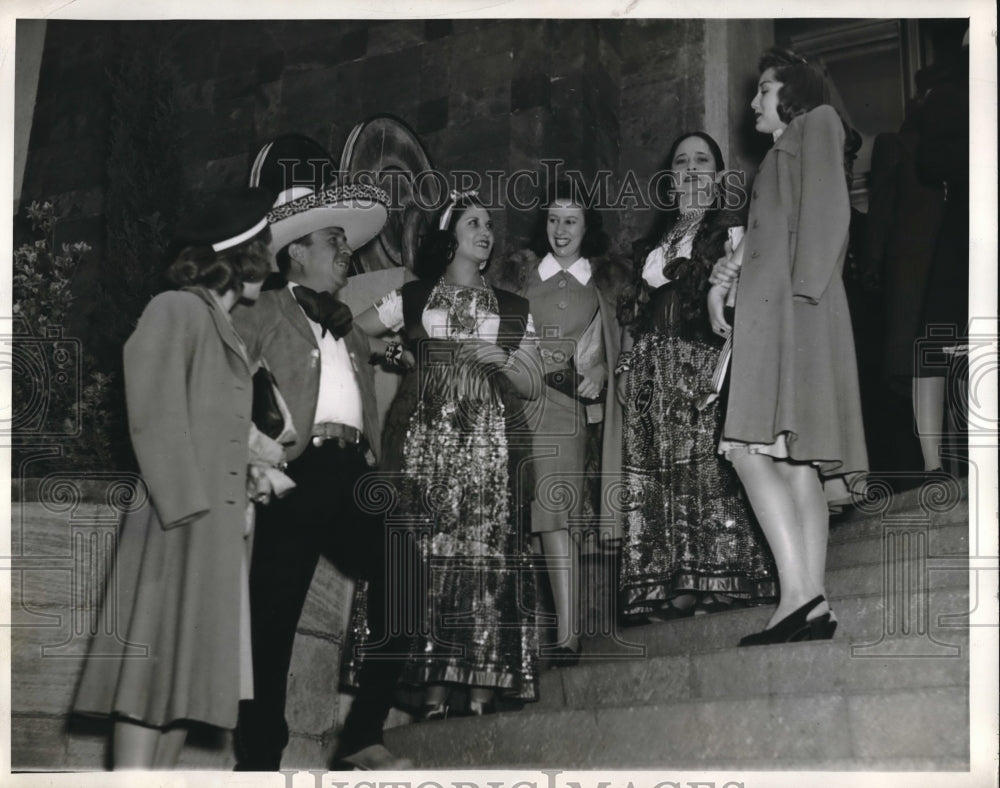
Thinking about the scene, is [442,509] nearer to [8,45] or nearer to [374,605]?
[374,605]

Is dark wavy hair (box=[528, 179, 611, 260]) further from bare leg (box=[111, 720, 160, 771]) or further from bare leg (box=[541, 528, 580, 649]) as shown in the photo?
bare leg (box=[111, 720, 160, 771])

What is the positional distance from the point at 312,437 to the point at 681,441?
156 cm

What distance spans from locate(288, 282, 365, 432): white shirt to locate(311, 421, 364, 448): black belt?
0.02m

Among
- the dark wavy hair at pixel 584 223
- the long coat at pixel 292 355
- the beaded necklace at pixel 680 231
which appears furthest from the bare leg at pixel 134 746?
the beaded necklace at pixel 680 231

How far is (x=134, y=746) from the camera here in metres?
8.09

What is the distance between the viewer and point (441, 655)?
8617 millimetres

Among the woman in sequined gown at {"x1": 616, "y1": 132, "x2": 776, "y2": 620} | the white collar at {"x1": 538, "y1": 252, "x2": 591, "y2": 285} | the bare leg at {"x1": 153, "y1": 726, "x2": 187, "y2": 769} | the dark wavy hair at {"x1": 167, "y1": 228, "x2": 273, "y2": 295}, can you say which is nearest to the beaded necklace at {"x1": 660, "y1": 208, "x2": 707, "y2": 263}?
the woman in sequined gown at {"x1": 616, "y1": 132, "x2": 776, "y2": 620}

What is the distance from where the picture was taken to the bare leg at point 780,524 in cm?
827

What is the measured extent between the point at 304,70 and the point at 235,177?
742 mm

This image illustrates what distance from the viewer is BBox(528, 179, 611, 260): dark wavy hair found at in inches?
368

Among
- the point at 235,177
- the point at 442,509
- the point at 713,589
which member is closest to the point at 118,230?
the point at 235,177

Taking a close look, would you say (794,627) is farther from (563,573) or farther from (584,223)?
(584,223)

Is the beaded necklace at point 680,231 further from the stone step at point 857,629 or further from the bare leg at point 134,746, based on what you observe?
the bare leg at point 134,746

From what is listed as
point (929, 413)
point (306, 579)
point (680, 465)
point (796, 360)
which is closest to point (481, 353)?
point (680, 465)
